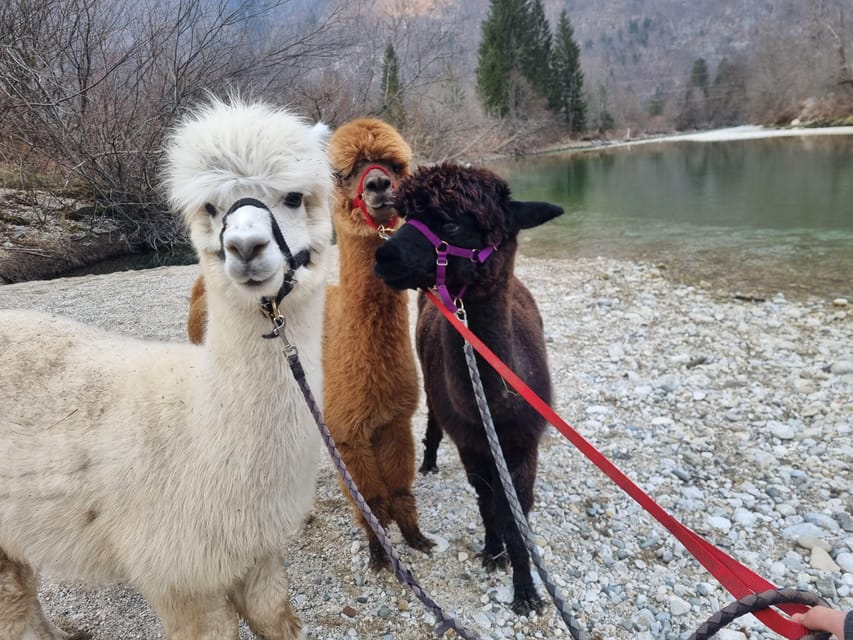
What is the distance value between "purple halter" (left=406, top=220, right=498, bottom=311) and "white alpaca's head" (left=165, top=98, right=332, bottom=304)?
55 centimetres

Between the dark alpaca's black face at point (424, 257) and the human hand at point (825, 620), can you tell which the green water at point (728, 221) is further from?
the human hand at point (825, 620)

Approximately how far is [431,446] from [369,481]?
40.9 inches

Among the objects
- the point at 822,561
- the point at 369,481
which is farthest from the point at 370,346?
the point at 822,561

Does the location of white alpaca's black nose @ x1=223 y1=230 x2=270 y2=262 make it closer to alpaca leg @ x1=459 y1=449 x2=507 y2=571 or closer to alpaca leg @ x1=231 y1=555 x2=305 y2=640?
alpaca leg @ x1=231 y1=555 x2=305 y2=640

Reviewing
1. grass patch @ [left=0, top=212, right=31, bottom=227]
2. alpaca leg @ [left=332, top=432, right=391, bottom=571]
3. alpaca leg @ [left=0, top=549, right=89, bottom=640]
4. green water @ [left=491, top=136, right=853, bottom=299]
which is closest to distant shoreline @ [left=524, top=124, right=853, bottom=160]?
green water @ [left=491, top=136, right=853, bottom=299]

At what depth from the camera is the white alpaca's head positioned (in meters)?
1.39

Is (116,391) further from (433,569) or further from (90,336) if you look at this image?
(433,569)

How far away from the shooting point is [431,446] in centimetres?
361

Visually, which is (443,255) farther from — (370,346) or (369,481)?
(369,481)

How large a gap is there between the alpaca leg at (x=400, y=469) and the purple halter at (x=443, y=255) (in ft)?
2.82

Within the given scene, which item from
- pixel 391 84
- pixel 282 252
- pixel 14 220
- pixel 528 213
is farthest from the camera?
pixel 391 84

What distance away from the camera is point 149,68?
11.2 m

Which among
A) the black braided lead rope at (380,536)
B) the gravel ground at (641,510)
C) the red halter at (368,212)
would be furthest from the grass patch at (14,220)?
the black braided lead rope at (380,536)

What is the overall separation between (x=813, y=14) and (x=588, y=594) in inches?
2458
